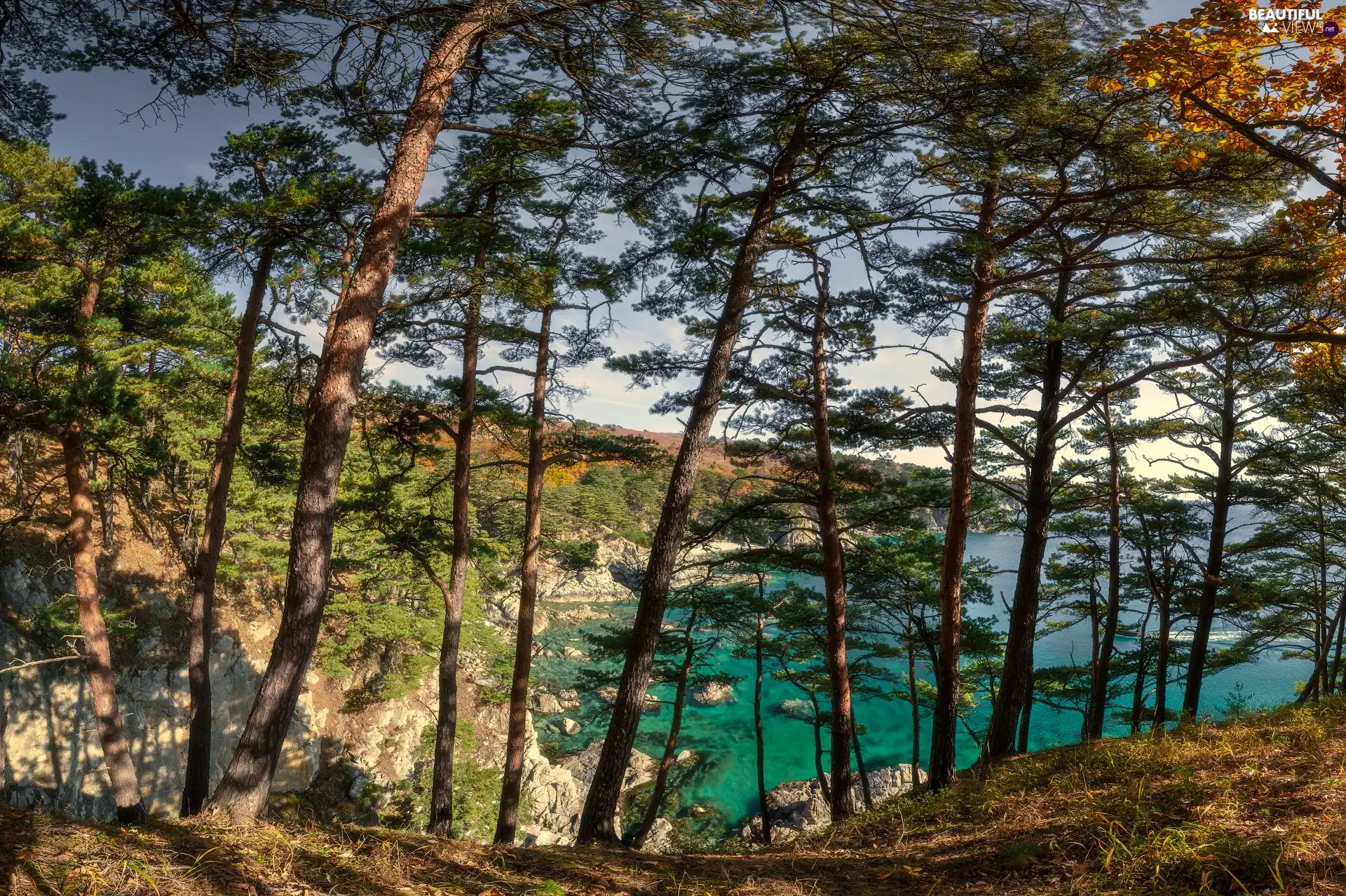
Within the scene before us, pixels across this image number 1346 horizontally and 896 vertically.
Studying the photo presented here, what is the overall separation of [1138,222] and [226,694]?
20.3 meters

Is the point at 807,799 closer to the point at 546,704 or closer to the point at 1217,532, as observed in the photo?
the point at 546,704

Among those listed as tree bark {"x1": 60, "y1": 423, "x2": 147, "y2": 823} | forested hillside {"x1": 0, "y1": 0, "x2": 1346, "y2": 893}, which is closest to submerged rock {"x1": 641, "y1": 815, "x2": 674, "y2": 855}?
forested hillside {"x1": 0, "y1": 0, "x2": 1346, "y2": 893}

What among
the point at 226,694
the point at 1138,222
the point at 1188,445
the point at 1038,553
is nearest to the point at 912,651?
the point at 1188,445

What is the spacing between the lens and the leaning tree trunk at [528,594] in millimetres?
9016

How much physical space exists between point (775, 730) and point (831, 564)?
54.8 ft

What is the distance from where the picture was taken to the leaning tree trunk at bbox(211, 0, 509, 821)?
4016mm

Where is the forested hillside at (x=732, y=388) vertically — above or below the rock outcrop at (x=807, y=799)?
above

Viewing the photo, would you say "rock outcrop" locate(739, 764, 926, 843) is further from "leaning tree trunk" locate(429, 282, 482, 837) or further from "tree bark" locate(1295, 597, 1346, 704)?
"leaning tree trunk" locate(429, 282, 482, 837)

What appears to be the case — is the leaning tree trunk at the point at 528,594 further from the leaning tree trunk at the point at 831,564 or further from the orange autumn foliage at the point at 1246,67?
the orange autumn foliage at the point at 1246,67

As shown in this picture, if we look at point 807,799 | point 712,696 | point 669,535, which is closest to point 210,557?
point 669,535

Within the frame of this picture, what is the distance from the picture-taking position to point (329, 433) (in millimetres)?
4426

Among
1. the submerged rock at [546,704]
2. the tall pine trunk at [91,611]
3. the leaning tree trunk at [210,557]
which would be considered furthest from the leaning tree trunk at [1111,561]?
the submerged rock at [546,704]

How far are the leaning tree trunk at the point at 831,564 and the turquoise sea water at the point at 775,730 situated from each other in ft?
33.7

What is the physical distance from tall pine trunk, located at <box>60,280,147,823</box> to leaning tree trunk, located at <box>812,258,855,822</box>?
8731 millimetres
